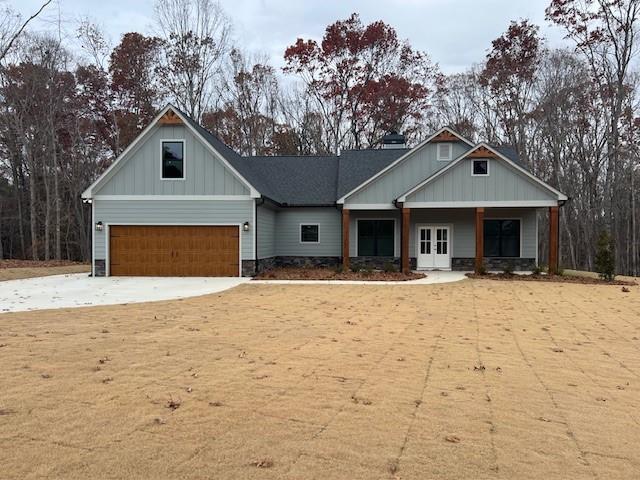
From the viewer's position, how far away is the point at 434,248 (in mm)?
18922

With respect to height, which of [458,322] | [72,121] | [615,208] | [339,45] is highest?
[339,45]

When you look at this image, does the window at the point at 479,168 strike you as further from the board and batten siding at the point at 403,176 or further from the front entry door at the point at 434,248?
the front entry door at the point at 434,248

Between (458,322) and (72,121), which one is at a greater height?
(72,121)

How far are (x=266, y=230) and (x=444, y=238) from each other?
6949mm

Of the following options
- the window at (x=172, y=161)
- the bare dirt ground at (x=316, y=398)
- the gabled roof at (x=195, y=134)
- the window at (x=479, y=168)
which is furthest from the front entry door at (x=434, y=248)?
the bare dirt ground at (x=316, y=398)

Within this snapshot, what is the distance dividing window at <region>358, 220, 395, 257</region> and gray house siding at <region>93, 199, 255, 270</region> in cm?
518

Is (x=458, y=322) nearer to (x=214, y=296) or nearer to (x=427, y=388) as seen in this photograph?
(x=427, y=388)

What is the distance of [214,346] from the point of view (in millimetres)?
5805

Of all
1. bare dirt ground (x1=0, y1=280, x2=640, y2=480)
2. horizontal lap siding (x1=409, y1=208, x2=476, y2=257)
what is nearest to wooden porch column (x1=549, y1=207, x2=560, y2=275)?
horizontal lap siding (x1=409, y1=208, x2=476, y2=257)

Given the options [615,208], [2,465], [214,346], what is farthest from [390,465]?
[615,208]

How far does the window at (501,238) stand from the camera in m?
18.7

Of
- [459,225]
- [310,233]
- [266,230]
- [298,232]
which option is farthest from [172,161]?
[459,225]

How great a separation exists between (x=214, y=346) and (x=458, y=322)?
3997mm

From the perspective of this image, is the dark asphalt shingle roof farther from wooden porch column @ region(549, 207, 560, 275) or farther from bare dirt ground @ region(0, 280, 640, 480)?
bare dirt ground @ region(0, 280, 640, 480)
